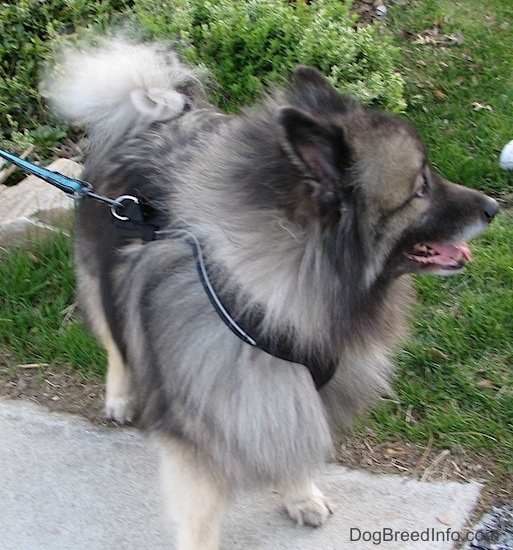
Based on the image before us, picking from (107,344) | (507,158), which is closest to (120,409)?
(107,344)

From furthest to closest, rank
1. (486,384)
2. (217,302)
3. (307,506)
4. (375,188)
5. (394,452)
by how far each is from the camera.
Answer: (486,384)
(394,452)
(307,506)
(217,302)
(375,188)

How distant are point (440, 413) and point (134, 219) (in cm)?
134

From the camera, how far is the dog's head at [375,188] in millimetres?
1611

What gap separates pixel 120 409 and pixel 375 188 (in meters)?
1.50

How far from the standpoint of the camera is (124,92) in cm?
244

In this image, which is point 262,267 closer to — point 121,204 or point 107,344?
point 121,204

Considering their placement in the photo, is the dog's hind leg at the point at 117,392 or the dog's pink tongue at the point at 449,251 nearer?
the dog's pink tongue at the point at 449,251

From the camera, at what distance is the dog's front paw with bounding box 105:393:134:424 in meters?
2.77

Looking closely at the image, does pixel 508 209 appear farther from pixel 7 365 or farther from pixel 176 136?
pixel 7 365

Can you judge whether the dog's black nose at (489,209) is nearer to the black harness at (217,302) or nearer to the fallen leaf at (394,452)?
the black harness at (217,302)

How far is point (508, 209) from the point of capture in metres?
3.55

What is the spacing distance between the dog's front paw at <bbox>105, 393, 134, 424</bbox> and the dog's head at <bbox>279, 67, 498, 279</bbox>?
1331 mm

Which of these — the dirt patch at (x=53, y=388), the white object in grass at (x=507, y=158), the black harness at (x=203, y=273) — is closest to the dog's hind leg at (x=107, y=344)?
the dirt patch at (x=53, y=388)

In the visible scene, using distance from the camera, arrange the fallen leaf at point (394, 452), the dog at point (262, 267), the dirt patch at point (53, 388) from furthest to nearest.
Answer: the dirt patch at point (53, 388) < the fallen leaf at point (394, 452) < the dog at point (262, 267)
